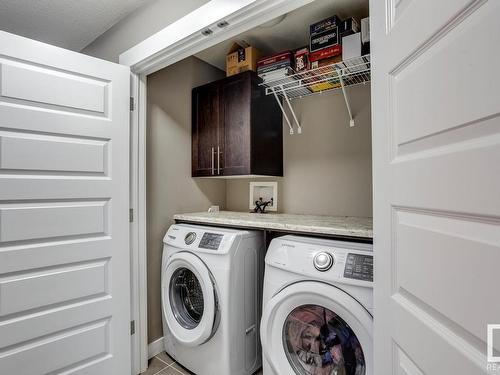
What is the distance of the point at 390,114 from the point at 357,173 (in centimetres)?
118

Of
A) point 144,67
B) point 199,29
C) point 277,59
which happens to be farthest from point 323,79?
point 144,67

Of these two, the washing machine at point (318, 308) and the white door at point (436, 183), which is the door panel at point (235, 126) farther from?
the white door at point (436, 183)

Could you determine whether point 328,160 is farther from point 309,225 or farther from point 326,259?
point 326,259

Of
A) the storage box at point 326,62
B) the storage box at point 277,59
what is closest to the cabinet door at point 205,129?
the storage box at point 277,59

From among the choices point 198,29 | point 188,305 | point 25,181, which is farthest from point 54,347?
point 198,29

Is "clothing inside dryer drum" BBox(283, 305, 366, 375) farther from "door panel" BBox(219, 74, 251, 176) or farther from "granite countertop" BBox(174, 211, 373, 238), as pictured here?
"door panel" BBox(219, 74, 251, 176)

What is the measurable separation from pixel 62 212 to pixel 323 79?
1819mm

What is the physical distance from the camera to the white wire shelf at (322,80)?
1658mm

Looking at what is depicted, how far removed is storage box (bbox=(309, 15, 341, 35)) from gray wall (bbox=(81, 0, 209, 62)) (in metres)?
0.72

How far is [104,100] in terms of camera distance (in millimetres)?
1667

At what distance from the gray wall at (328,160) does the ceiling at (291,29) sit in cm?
46

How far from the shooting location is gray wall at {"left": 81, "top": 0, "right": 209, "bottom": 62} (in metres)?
1.60

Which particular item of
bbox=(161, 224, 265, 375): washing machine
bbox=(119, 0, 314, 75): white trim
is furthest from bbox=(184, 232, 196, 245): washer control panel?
bbox=(119, 0, 314, 75): white trim

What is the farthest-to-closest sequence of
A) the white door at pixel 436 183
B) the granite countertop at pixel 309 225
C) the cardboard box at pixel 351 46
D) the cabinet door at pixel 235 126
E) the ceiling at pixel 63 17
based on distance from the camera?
the cabinet door at pixel 235 126
the ceiling at pixel 63 17
the cardboard box at pixel 351 46
the granite countertop at pixel 309 225
the white door at pixel 436 183
